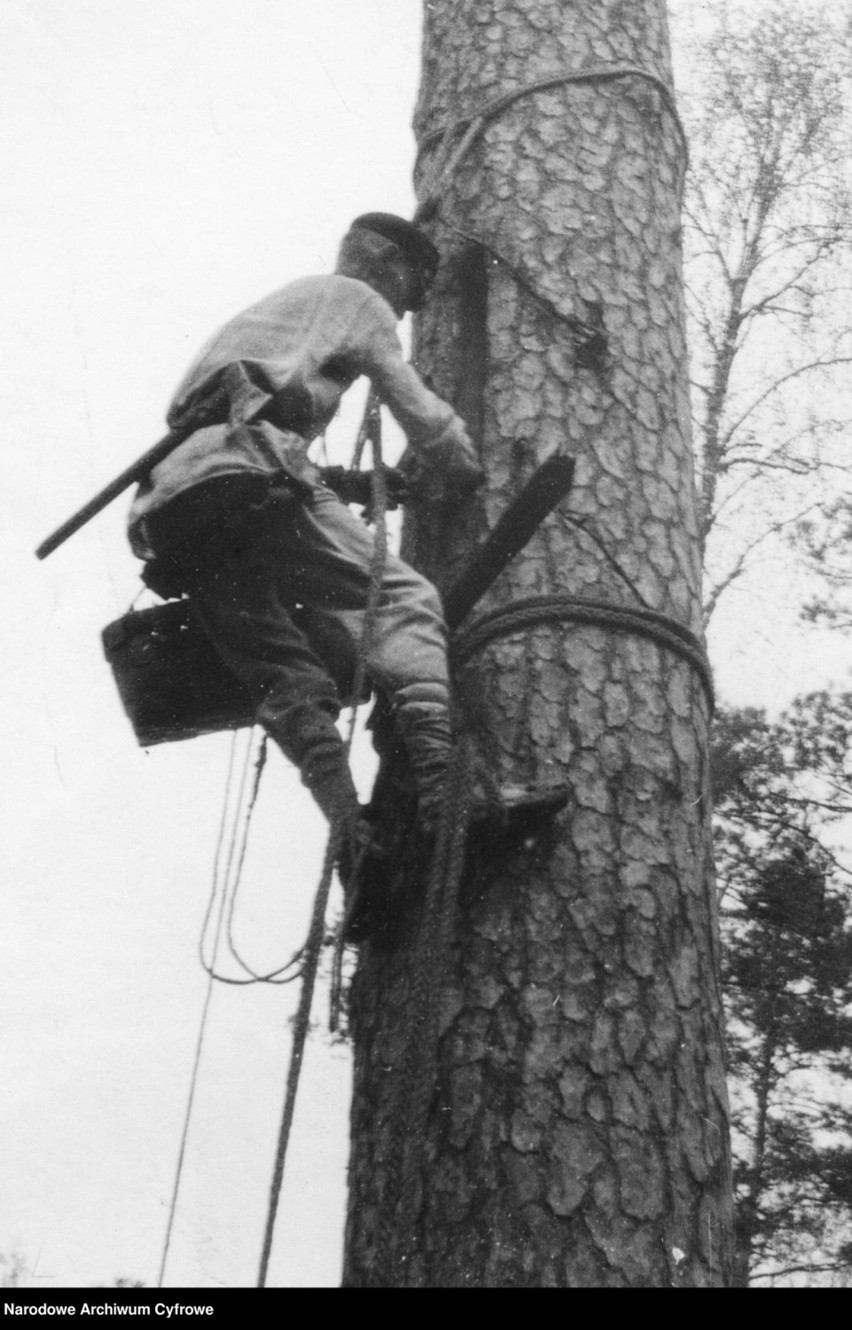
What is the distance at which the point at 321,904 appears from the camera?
7.99 feet

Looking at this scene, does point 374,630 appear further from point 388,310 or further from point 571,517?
point 388,310

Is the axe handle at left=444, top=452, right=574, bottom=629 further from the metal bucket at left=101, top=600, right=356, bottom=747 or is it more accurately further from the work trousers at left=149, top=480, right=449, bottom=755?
the metal bucket at left=101, top=600, right=356, bottom=747

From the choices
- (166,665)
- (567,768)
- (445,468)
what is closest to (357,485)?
(445,468)

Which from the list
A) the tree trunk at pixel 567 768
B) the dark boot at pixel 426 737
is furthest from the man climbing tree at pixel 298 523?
the tree trunk at pixel 567 768

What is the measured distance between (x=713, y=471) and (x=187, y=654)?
7.67m

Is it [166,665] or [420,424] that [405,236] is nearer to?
[420,424]

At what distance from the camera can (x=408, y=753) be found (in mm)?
2824

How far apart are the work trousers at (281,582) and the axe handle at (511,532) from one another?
0.08 metres

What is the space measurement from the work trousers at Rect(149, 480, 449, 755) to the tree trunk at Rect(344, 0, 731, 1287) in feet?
0.69

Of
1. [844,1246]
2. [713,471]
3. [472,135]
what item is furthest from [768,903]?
[472,135]

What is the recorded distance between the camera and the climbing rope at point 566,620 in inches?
114

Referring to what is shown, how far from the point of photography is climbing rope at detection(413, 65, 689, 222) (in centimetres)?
373

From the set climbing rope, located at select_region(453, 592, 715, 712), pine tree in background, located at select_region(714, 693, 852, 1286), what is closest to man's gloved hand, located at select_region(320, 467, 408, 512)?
climbing rope, located at select_region(453, 592, 715, 712)

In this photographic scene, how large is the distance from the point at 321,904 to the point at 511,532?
2.94 feet
